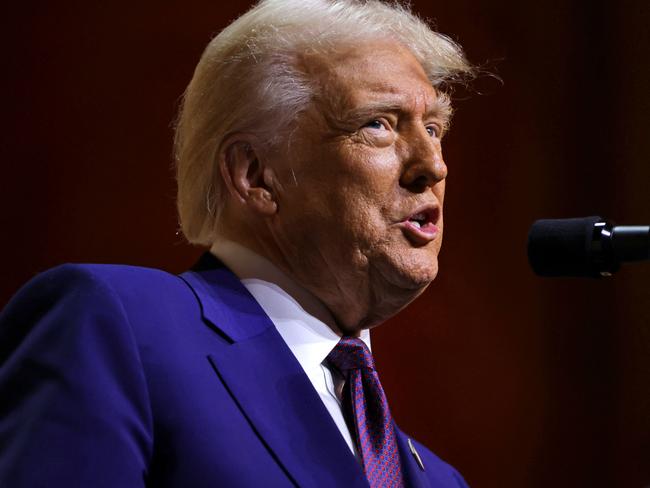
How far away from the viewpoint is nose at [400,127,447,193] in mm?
1669

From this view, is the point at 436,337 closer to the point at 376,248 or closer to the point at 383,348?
the point at 383,348

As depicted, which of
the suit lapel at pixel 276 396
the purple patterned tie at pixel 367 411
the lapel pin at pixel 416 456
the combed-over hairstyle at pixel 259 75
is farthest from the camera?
the lapel pin at pixel 416 456

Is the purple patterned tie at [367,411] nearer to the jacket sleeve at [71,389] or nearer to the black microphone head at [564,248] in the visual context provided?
the jacket sleeve at [71,389]

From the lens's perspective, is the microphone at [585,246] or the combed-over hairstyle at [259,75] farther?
the combed-over hairstyle at [259,75]

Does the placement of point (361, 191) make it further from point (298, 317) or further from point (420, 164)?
point (298, 317)

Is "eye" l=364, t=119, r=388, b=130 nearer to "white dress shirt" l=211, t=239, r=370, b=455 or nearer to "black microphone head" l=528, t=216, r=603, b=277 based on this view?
"white dress shirt" l=211, t=239, r=370, b=455

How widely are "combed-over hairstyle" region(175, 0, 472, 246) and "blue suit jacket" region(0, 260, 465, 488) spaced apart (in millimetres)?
300

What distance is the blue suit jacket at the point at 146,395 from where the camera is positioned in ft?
4.10

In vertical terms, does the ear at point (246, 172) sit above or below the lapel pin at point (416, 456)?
above

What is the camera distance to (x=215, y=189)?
177 cm

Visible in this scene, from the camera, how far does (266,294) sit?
1664 millimetres

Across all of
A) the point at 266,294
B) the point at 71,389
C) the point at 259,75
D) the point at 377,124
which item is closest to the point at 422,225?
the point at 377,124

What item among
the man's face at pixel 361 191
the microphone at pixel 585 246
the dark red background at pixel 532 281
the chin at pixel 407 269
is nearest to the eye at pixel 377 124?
→ the man's face at pixel 361 191

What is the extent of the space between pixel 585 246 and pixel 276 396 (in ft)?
1.85
